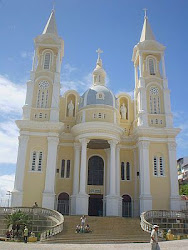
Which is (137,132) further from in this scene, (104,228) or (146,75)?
(104,228)

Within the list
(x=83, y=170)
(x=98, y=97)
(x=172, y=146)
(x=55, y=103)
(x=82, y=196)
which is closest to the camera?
(x=82, y=196)

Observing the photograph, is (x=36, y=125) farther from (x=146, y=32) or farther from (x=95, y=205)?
(x=146, y=32)

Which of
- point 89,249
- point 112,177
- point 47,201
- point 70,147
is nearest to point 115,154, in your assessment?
point 112,177

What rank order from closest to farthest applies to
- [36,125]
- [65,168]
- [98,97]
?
[36,125] < [65,168] < [98,97]

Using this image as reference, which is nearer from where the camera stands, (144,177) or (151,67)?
(144,177)

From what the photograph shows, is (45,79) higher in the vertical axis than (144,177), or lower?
higher

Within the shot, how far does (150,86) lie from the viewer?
3491cm

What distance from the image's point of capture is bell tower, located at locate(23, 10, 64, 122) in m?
32.1

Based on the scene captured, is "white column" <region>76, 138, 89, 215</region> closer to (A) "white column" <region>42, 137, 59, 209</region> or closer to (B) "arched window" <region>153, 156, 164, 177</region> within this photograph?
(A) "white column" <region>42, 137, 59, 209</region>

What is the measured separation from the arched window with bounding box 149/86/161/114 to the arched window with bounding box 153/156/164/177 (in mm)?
5608

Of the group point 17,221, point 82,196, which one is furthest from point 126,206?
point 17,221

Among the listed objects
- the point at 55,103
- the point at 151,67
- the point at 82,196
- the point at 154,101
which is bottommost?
the point at 82,196

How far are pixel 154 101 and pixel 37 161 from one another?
49.8 ft

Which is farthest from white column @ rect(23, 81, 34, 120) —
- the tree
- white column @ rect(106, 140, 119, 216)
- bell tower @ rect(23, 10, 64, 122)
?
the tree
